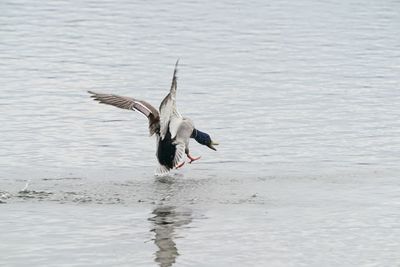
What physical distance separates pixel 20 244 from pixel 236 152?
4.94m

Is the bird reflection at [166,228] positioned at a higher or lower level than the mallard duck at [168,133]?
lower

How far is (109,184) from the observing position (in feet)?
43.2

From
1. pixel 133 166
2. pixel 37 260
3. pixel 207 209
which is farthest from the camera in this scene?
pixel 133 166

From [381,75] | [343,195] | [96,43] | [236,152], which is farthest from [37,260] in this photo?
[96,43]

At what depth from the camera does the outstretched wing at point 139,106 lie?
13.9 m

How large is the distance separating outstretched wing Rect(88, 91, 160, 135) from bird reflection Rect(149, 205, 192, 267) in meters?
1.84

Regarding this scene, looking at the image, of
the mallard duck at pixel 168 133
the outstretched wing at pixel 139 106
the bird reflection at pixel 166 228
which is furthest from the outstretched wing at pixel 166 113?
the bird reflection at pixel 166 228

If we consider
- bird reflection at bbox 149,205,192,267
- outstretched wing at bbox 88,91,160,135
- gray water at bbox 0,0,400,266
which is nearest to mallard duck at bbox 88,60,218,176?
outstretched wing at bbox 88,91,160,135

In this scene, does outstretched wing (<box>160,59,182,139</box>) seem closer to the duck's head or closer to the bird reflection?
the duck's head

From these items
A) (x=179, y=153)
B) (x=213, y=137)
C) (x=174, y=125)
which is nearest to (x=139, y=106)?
(x=174, y=125)

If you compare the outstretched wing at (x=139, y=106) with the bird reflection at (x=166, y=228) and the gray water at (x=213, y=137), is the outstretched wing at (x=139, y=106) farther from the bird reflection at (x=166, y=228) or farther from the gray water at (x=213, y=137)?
the bird reflection at (x=166, y=228)

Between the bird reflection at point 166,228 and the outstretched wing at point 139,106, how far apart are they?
6.03 ft

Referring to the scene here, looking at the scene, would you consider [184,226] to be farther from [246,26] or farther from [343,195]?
[246,26]

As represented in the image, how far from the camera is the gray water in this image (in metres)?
10.9
